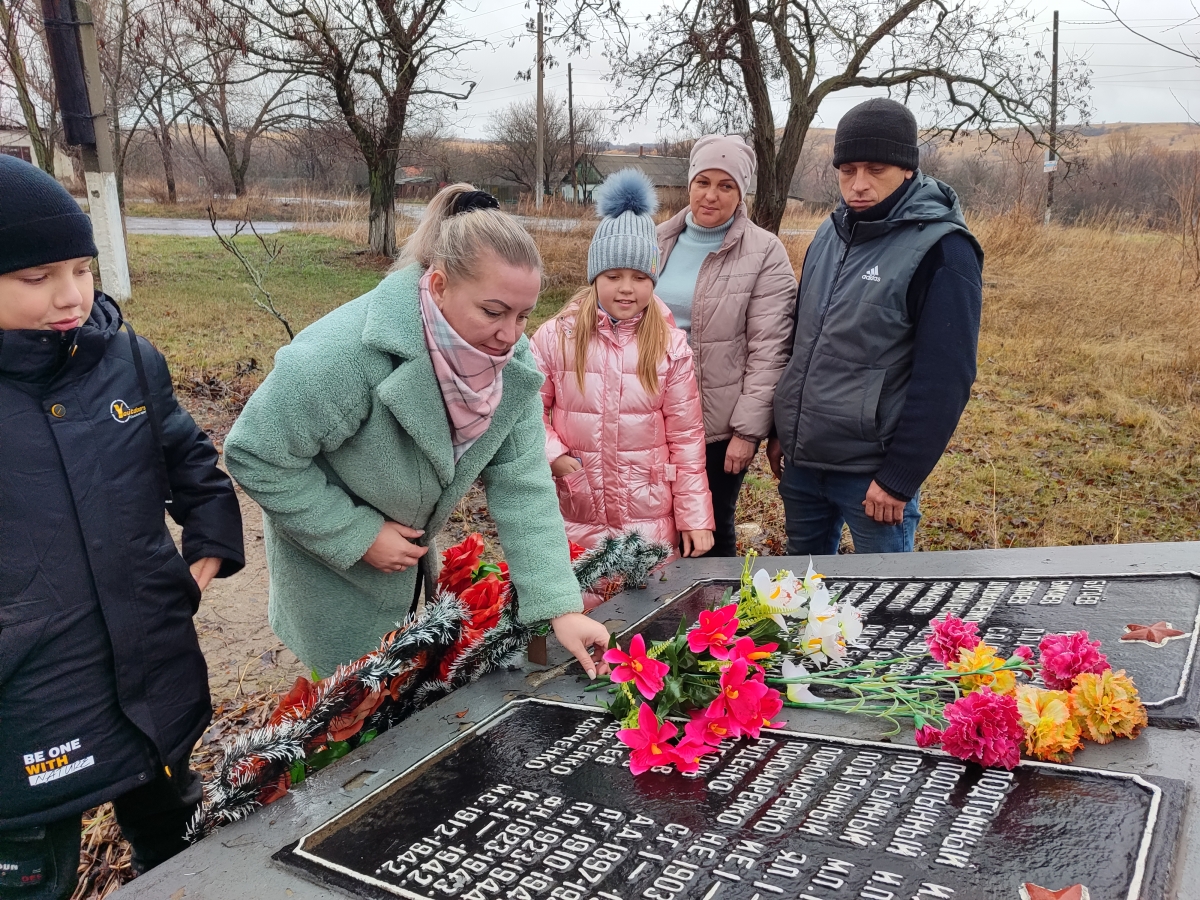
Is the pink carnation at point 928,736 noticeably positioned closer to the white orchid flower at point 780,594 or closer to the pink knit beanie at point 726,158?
the white orchid flower at point 780,594

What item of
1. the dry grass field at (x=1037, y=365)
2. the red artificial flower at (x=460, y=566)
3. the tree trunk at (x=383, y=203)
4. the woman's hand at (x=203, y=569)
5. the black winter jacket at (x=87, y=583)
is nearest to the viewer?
the black winter jacket at (x=87, y=583)

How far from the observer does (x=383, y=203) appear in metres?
14.6

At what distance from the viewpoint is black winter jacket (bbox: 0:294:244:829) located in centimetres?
143

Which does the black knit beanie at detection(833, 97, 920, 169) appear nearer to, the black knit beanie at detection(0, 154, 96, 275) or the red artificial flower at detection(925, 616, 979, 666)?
the red artificial flower at detection(925, 616, 979, 666)

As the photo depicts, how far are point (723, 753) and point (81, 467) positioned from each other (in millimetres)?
1163

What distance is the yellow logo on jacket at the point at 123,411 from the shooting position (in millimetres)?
1580

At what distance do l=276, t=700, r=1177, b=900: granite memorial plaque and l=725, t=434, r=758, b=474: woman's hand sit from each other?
144 cm

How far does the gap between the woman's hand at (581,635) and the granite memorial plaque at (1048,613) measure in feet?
0.70

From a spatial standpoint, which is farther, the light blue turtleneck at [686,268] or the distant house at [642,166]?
the distant house at [642,166]

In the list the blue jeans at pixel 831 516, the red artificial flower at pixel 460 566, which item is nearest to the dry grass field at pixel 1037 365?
the blue jeans at pixel 831 516

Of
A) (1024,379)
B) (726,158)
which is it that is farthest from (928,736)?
(1024,379)

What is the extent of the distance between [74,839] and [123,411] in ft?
2.42

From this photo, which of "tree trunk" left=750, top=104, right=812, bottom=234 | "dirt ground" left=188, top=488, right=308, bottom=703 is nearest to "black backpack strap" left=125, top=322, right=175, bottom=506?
"dirt ground" left=188, top=488, right=308, bottom=703

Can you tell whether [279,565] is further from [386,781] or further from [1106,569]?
[1106,569]
